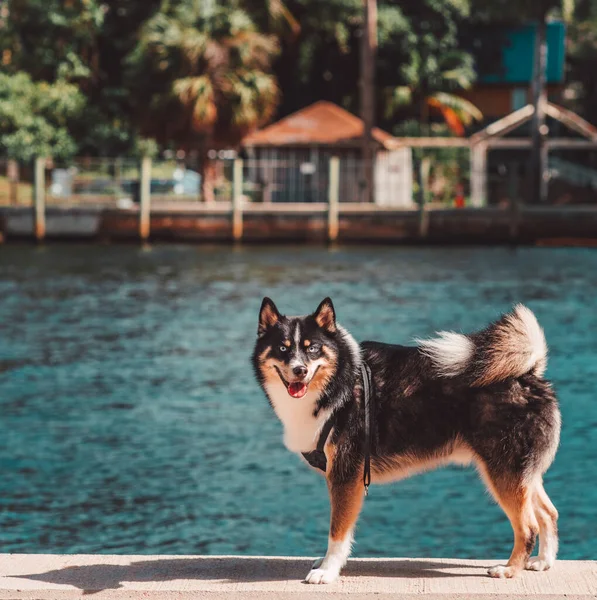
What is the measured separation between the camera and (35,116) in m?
59.4

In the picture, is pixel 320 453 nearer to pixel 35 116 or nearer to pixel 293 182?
pixel 293 182

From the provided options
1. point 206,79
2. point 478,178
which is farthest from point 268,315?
point 478,178

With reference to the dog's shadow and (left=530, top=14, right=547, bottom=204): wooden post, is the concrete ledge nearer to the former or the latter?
the dog's shadow

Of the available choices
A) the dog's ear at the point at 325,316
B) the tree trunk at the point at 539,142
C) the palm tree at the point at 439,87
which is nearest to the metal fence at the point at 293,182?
the tree trunk at the point at 539,142

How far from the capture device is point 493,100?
66.7 meters

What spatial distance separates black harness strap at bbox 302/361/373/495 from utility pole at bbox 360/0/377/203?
47857 millimetres

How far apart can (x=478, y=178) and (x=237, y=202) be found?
10.3 m

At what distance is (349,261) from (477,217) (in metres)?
5.96

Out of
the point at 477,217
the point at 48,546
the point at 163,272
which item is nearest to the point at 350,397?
the point at 48,546

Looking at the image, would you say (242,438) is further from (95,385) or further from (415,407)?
(415,407)

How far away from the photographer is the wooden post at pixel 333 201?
165 ft

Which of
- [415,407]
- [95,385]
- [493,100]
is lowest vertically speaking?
[95,385]

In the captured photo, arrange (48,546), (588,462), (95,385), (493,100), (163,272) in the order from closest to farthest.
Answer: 1. (48,546)
2. (588,462)
3. (95,385)
4. (163,272)
5. (493,100)

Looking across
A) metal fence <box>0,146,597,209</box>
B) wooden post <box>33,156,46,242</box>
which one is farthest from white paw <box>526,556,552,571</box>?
metal fence <box>0,146,597,209</box>
